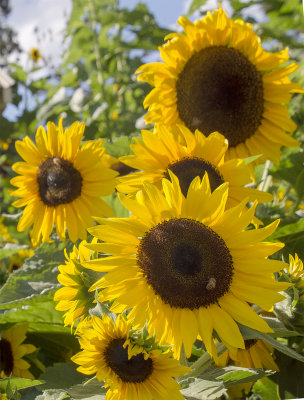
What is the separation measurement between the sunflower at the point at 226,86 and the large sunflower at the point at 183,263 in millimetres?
335

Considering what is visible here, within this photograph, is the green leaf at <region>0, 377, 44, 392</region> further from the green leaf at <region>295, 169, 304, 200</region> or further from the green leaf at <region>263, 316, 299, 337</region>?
the green leaf at <region>295, 169, 304, 200</region>

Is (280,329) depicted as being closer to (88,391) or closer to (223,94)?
(88,391)

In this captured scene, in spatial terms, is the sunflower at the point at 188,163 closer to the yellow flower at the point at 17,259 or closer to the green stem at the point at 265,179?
the green stem at the point at 265,179

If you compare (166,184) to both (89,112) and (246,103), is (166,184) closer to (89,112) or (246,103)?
(246,103)

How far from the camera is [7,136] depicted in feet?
7.11

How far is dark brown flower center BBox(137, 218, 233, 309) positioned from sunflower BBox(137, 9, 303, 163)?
1.12 ft

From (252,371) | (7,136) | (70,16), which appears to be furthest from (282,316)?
(7,136)

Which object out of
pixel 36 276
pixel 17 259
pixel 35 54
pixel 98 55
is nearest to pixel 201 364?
pixel 36 276

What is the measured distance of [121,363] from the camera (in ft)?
1.79

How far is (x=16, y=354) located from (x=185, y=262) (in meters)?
0.42

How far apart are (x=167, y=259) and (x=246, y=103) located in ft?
1.36

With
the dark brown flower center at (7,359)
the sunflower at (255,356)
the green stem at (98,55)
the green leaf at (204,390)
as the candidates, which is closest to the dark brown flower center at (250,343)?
the sunflower at (255,356)

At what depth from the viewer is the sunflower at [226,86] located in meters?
0.84

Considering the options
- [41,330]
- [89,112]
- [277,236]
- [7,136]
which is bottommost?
[7,136]
